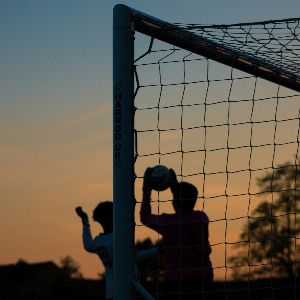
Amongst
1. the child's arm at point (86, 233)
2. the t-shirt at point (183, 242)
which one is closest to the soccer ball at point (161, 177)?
the t-shirt at point (183, 242)

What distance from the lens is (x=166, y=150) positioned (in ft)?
18.5

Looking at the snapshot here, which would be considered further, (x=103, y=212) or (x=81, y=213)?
(x=81, y=213)

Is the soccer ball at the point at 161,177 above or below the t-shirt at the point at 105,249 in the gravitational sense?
above

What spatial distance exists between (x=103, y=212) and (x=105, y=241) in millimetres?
249

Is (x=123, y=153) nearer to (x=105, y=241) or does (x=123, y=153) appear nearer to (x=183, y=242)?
(x=183, y=242)

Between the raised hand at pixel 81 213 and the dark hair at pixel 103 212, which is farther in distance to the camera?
the raised hand at pixel 81 213

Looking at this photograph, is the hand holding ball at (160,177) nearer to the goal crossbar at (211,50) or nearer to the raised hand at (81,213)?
the goal crossbar at (211,50)

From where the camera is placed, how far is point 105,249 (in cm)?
683

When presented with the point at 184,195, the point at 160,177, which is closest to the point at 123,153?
the point at 160,177

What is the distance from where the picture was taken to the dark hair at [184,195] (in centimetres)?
573

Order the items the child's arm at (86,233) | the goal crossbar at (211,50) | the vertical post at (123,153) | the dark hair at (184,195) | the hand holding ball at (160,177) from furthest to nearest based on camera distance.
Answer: the child's arm at (86,233) < the dark hair at (184,195) < the hand holding ball at (160,177) < the goal crossbar at (211,50) < the vertical post at (123,153)

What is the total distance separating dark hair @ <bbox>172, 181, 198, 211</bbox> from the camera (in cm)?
573

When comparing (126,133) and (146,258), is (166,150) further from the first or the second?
(146,258)

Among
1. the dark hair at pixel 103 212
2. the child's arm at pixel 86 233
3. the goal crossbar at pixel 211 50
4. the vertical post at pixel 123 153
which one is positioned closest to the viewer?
the vertical post at pixel 123 153
